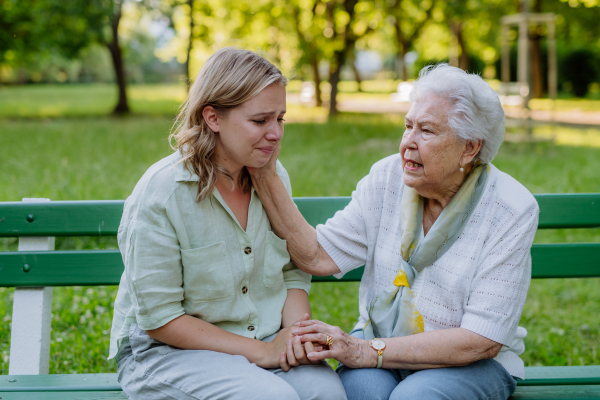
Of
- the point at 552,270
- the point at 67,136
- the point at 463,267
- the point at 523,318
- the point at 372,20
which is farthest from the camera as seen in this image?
the point at 372,20

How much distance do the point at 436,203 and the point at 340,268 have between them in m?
0.50

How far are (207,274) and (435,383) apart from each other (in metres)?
0.92

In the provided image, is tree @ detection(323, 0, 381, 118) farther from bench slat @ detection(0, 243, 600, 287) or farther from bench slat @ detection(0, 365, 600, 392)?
bench slat @ detection(0, 365, 600, 392)

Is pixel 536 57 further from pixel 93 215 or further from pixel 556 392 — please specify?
pixel 93 215

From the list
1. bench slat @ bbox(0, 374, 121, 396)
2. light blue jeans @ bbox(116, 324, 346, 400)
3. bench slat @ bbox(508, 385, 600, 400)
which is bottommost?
bench slat @ bbox(508, 385, 600, 400)

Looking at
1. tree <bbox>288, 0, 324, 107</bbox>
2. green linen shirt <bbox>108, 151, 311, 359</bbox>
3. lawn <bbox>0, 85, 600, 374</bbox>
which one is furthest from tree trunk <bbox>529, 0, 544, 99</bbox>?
green linen shirt <bbox>108, 151, 311, 359</bbox>

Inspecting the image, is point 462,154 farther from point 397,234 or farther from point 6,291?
point 6,291

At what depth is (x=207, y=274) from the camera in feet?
7.09

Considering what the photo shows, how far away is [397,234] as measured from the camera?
2441 millimetres

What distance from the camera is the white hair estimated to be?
87.1 inches

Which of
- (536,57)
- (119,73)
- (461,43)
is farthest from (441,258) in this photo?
(461,43)

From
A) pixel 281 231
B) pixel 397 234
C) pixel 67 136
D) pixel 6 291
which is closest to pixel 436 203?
pixel 397 234

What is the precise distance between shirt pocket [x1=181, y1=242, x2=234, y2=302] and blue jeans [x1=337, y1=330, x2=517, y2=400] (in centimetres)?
60

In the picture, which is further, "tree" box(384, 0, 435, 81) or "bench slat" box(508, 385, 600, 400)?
"tree" box(384, 0, 435, 81)
